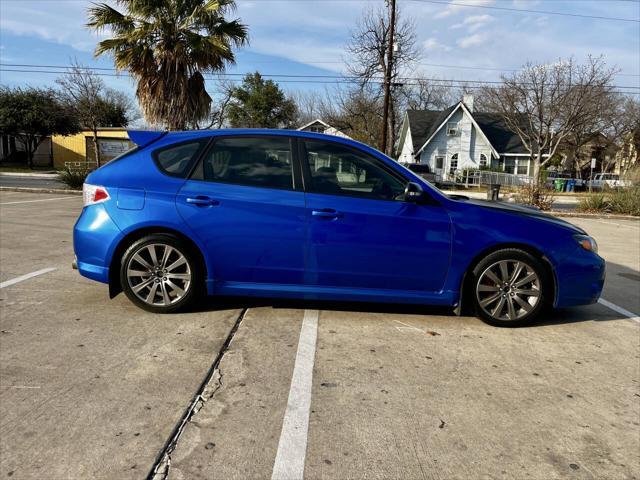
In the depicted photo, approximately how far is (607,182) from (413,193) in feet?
73.2

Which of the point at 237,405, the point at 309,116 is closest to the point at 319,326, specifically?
the point at 237,405

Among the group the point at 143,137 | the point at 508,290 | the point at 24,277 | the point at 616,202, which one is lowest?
the point at 24,277

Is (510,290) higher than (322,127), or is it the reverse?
(322,127)

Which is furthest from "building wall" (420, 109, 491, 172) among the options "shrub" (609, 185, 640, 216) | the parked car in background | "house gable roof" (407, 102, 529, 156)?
"shrub" (609, 185, 640, 216)

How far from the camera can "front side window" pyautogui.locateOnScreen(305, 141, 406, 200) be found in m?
4.26

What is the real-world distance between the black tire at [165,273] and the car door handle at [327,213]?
1.15m

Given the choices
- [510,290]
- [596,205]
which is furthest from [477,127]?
[510,290]

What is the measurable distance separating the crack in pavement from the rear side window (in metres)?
1.53

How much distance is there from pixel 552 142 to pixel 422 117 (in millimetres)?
14397

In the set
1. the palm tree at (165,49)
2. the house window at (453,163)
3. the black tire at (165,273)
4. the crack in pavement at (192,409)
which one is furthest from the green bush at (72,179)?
the house window at (453,163)

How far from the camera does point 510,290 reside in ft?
14.3

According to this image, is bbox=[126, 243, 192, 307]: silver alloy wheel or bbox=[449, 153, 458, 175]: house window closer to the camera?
bbox=[126, 243, 192, 307]: silver alloy wheel

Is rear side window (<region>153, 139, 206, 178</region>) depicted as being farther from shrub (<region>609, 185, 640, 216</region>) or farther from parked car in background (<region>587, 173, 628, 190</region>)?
parked car in background (<region>587, 173, 628, 190</region>)

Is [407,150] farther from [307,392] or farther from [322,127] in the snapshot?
[307,392]
